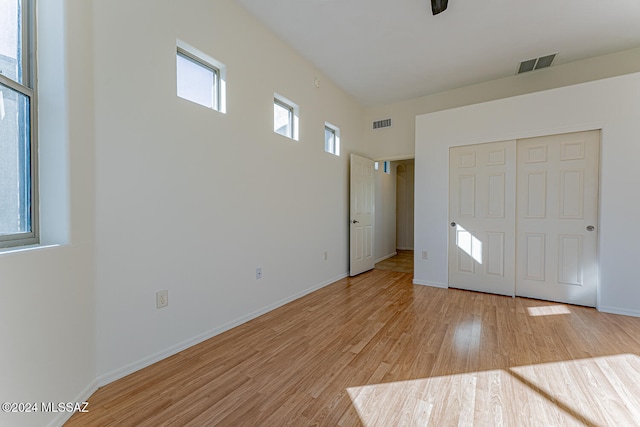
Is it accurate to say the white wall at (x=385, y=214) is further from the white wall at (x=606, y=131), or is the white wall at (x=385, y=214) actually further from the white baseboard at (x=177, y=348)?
the white baseboard at (x=177, y=348)

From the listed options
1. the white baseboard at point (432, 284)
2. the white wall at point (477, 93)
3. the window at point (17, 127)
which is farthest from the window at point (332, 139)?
the window at point (17, 127)

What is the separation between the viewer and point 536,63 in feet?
11.4

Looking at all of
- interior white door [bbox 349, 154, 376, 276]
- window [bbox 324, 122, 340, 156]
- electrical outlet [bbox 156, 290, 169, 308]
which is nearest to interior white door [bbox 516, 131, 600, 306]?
interior white door [bbox 349, 154, 376, 276]

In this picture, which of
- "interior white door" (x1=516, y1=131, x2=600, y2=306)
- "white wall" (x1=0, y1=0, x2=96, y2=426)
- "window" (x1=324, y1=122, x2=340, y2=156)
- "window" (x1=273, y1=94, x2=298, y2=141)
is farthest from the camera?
"window" (x1=324, y1=122, x2=340, y2=156)

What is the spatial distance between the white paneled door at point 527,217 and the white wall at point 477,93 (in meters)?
1.02

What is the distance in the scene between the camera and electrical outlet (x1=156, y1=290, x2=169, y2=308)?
1.92 meters

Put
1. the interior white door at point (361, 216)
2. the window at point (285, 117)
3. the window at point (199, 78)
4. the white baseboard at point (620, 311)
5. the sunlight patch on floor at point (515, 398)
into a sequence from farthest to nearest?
the interior white door at point (361, 216)
the window at point (285, 117)
the white baseboard at point (620, 311)
the window at point (199, 78)
the sunlight patch on floor at point (515, 398)

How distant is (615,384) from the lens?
1.66m

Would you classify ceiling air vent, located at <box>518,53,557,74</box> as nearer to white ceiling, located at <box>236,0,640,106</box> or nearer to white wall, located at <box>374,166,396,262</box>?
white ceiling, located at <box>236,0,640,106</box>

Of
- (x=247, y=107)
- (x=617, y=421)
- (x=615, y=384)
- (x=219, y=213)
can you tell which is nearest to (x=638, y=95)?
(x=615, y=384)

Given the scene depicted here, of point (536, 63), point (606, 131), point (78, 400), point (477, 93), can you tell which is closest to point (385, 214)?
point (477, 93)

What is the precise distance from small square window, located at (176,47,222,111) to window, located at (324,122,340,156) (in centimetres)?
205

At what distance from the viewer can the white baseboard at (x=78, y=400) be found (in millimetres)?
1282

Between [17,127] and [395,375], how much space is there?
2.55 metres
